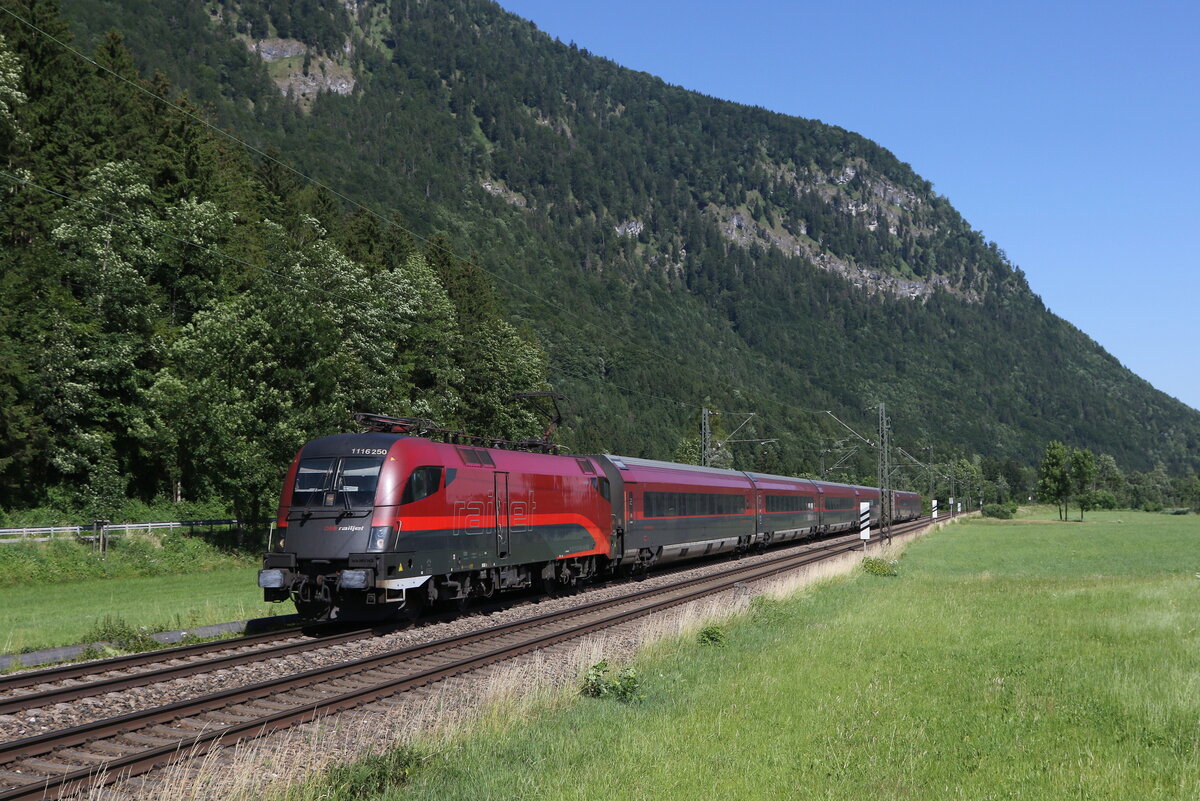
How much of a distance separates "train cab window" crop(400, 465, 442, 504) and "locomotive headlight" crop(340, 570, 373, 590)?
170cm

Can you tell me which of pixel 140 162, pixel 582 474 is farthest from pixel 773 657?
pixel 140 162

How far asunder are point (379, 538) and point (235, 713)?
660 cm

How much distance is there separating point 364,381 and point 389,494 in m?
30.3

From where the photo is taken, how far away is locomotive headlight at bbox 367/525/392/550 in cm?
1881

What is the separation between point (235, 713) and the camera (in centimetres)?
1243

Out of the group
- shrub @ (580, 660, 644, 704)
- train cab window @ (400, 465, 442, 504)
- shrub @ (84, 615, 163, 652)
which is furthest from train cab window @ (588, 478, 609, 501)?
shrub @ (580, 660, 644, 704)

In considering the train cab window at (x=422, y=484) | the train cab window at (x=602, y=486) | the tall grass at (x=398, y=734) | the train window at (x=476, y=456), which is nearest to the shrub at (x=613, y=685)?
the tall grass at (x=398, y=734)

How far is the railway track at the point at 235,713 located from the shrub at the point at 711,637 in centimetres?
278

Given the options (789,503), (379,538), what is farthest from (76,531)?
(789,503)

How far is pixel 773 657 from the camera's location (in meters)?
16.4

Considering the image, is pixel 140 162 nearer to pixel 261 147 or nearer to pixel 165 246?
pixel 165 246

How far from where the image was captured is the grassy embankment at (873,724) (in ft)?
30.0

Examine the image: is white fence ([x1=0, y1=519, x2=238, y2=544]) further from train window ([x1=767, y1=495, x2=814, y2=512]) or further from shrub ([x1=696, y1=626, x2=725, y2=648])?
train window ([x1=767, y1=495, x2=814, y2=512])

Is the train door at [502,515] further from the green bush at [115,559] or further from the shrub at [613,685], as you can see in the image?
the green bush at [115,559]
